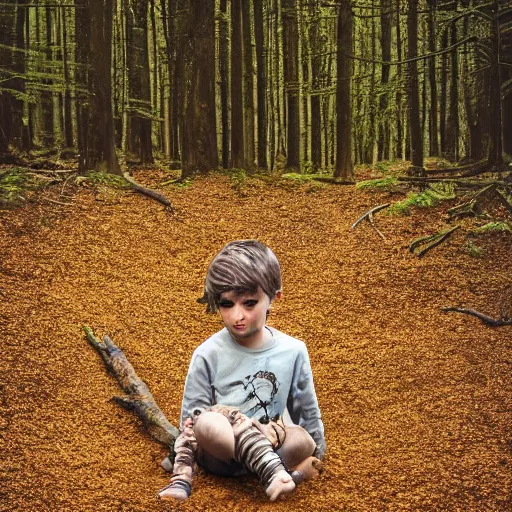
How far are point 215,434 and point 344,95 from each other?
356cm

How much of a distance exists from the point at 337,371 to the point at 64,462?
1485mm

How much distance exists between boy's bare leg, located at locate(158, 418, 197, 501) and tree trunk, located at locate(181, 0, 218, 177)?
9.28 ft

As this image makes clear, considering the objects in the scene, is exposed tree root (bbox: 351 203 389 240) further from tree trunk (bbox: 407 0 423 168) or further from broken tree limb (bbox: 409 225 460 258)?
tree trunk (bbox: 407 0 423 168)

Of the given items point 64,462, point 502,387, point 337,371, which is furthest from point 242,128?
point 64,462

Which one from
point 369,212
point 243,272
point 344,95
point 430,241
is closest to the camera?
point 243,272

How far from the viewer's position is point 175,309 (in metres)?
3.94

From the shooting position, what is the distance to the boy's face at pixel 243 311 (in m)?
2.31

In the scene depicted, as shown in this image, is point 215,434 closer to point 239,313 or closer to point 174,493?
point 174,493

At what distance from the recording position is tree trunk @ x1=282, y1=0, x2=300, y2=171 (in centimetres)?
525

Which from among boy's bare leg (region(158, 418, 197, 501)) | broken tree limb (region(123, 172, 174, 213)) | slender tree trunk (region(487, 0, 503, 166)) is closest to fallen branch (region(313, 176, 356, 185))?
slender tree trunk (region(487, 0, 503, 166))

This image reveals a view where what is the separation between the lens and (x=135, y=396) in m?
3.02

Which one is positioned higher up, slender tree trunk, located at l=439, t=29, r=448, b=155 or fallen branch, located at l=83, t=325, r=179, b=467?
slender tree trunk, located at l=439, t=29, r=448, b=155

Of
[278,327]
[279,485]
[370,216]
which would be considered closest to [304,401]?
[279,485]

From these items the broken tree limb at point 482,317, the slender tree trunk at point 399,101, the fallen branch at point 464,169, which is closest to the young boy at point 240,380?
the broken tree limb at point 482,317
